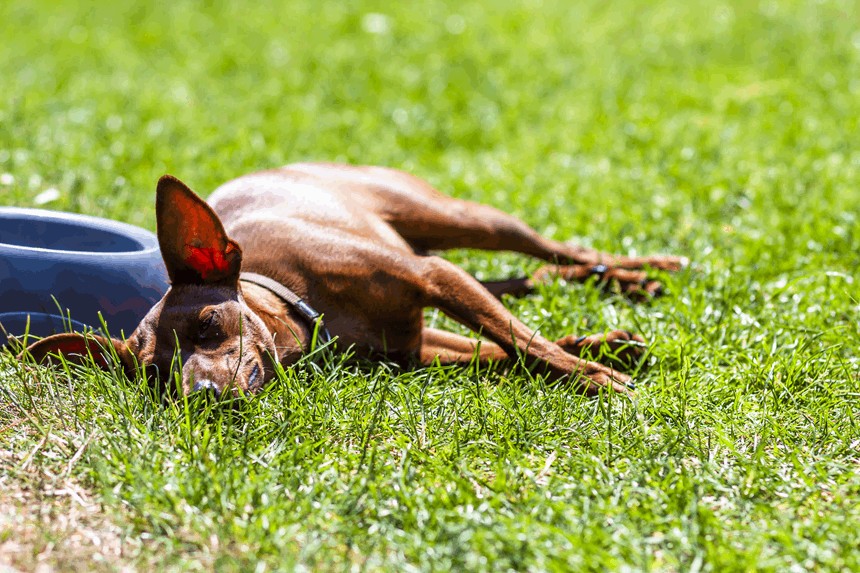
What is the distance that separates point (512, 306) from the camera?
448cm

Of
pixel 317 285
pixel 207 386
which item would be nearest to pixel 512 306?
pixel 317 285

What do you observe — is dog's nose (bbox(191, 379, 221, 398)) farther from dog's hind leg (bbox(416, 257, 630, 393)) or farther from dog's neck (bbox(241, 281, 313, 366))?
dog's hind leg (bbox(416, 257, 630, 393))

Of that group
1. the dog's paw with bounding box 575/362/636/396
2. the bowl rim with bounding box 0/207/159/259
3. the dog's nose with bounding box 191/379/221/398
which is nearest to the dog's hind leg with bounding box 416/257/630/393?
the dog's paw with bounding box 575/362/636/396

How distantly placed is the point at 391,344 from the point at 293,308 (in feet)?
1.36

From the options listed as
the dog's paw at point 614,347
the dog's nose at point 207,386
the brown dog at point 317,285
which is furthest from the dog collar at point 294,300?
the dog's paw at point 614,347

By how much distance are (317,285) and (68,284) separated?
0.90 m

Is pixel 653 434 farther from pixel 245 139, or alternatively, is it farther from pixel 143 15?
pixel 143 15

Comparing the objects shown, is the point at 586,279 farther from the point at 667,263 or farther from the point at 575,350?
the point at 575,350

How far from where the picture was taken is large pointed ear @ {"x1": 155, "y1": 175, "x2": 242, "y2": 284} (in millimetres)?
3428

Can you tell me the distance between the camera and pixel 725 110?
7.35m

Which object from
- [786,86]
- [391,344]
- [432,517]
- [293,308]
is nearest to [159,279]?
[293,308]

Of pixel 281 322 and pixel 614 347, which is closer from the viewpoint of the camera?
pixel 281 322

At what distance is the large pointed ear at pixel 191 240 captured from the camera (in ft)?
11.2

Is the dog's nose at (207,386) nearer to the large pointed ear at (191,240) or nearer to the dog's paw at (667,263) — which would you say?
the large pointed ear at (191,240)
